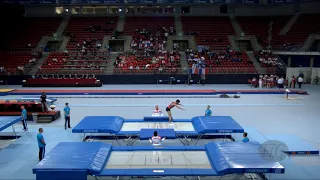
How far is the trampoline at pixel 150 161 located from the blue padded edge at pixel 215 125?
6.48ft

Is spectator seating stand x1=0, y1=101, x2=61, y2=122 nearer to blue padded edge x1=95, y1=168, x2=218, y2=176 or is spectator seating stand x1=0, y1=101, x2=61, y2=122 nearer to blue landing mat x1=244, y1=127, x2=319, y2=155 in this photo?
blue padded edge x1=95, y1=168, x2=218, y2=176

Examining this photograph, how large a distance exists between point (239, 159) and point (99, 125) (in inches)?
267

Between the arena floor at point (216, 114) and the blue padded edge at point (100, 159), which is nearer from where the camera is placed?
the blue padded edge at point (100, 159)

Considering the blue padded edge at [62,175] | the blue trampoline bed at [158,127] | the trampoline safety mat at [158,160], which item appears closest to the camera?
the blue padded edge at [62,175]

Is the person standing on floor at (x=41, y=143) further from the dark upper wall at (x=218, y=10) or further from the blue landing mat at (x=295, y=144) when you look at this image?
the dark upper wall at (x=218, y=10)

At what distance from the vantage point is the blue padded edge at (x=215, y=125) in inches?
515

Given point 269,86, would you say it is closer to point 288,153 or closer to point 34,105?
point 288,153

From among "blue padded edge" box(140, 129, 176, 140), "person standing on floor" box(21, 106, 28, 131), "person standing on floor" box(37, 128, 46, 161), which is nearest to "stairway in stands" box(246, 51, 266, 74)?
"blue padded edge" box(140, 129, 176, 140)

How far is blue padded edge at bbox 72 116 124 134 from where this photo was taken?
13117mm

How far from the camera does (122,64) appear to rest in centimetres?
3419

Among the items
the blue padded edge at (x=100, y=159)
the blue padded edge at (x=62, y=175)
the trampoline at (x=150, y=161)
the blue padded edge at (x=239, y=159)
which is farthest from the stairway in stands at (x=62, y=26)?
the blue padded edge at (x=239, y=159)

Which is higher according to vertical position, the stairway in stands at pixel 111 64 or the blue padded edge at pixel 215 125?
the stairway in stands at pixel 111 64

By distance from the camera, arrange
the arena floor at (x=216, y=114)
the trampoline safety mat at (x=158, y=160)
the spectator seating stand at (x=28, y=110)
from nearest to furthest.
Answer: the trampoline safety mat at (x=158, y=160), the arena floor at (x=216, y=114), the spectator seating stand at (x=28, y=110)

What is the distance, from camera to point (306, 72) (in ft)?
109
